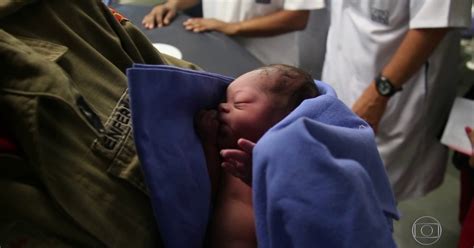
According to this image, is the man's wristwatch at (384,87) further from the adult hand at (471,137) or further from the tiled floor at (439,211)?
the tiled floor at (439,211)

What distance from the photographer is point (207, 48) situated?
117cm

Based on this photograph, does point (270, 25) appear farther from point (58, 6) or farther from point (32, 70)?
point (32, 70)

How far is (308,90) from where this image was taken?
578mm

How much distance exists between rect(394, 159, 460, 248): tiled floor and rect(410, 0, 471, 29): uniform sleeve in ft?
1.71

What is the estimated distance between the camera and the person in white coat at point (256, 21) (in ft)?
4.35

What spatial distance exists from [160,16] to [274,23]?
0.38 meters

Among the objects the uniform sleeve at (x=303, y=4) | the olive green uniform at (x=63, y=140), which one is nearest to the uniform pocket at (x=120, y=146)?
the olive green uniform at (x=63, y=140)

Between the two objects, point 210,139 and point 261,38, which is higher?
point 210,139

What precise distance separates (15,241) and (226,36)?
1023 mm

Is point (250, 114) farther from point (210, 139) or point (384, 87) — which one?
point (384, 87)

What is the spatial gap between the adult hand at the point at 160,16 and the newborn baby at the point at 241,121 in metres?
0.77

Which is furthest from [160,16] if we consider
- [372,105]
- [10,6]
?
[10,6]

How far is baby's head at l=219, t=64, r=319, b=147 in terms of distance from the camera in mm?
568

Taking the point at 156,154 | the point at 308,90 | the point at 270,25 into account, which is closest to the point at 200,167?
the point at 156,154
